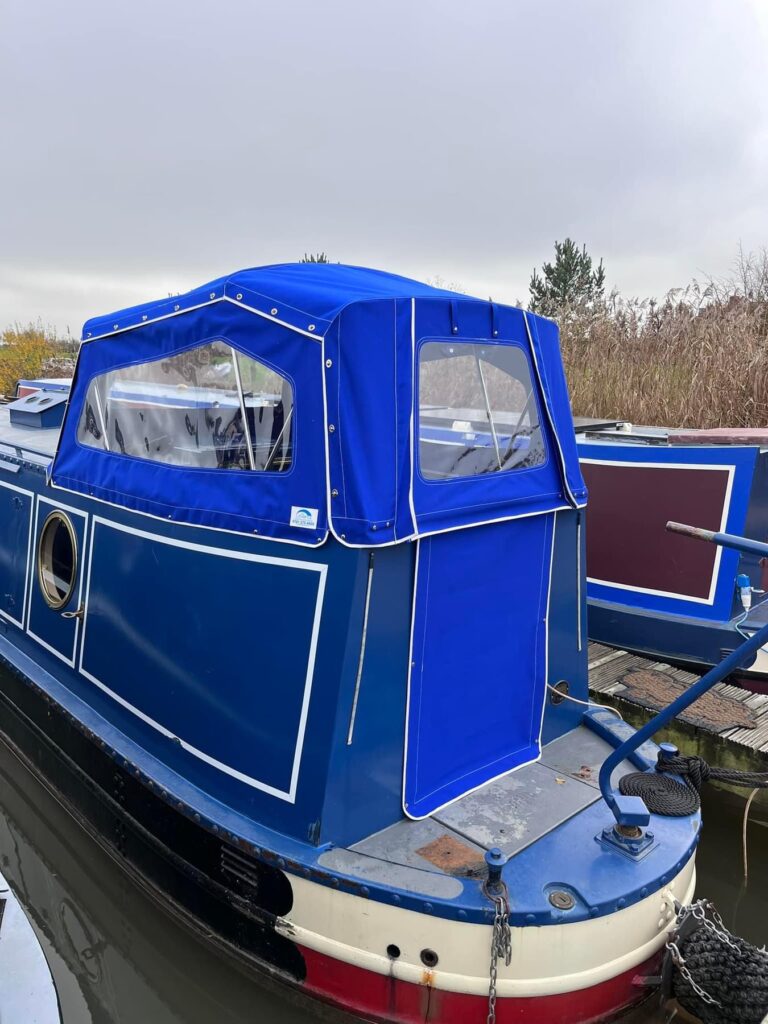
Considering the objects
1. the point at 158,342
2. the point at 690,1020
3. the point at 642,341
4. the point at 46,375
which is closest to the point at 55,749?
the point at 158,342

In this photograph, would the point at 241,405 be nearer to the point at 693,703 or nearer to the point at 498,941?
the point at 498,941

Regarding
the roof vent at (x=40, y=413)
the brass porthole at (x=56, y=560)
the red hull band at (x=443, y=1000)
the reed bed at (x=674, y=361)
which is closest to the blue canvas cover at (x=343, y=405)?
the brass porthole at (x=56, y=560)

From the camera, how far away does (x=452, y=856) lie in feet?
9.02

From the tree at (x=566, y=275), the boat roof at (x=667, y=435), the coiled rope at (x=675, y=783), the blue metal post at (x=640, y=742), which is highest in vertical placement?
the tree at (x=566, y=275)

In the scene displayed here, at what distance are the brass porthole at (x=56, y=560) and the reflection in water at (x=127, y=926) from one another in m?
1.34

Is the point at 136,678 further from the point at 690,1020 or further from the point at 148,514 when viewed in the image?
the point at 690,1020

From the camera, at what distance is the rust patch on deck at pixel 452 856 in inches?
105

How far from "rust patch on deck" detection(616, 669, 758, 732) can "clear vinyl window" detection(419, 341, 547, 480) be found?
219cm

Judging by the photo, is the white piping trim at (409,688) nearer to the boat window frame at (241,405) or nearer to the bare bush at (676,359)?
the boat window frame at (241,405)

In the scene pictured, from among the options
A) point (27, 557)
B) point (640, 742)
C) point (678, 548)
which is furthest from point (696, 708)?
point (27, 557)

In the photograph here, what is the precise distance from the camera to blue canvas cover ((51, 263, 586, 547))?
8.58 ft

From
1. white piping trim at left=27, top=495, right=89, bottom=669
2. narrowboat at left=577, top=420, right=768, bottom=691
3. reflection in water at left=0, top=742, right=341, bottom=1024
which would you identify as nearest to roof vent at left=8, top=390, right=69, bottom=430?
white piping trim at left=27, top=495, right=89, bottom=669

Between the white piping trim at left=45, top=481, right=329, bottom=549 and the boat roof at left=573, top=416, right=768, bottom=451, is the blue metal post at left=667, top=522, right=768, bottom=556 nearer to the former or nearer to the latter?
the white piping trim at left=45, top=481, right=329, bottom=549

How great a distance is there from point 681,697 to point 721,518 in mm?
2996
